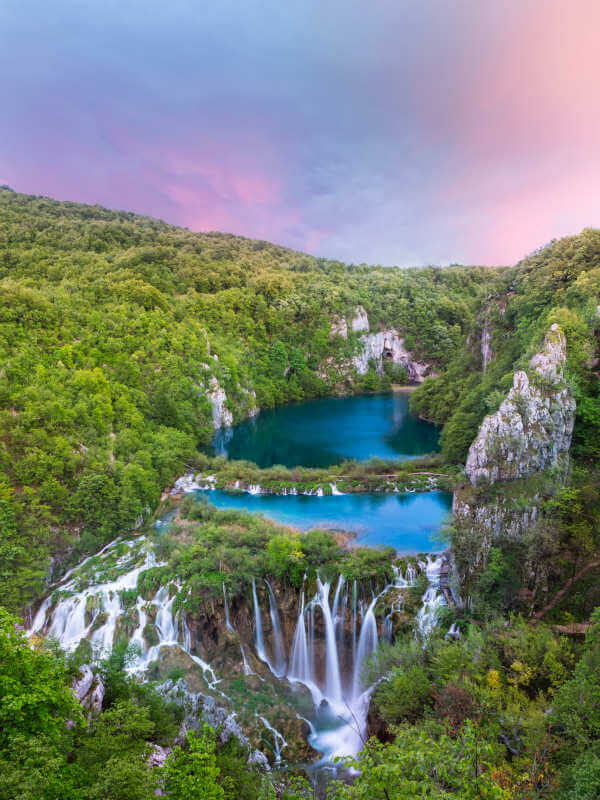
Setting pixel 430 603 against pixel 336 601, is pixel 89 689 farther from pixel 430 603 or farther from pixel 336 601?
pixel 430 603

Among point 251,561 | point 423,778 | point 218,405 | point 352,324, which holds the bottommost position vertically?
point 251,561

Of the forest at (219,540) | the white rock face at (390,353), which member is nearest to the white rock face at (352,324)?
the white rock face at (390,353)

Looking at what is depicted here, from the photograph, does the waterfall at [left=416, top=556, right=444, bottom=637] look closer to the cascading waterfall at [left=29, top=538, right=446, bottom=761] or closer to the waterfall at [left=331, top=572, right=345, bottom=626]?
the cascading waterfall at [left=29, top=538, right=446, bottom=761]

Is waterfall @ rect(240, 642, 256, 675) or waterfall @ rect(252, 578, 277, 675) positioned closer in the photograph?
waterfall @ rect(240, 642, 256, 675)

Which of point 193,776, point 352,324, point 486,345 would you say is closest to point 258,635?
point 193,776

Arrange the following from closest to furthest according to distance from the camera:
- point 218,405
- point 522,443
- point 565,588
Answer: point 565,588, point 522,443, point 218,405

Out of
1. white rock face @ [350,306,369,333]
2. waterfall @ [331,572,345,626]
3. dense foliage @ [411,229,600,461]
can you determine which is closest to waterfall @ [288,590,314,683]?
waterfall @ [331,572,345,626]
